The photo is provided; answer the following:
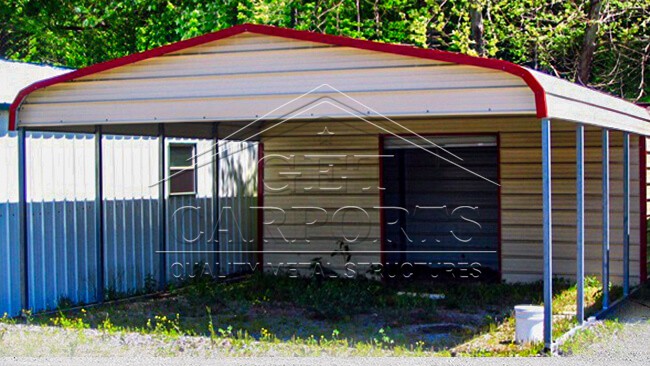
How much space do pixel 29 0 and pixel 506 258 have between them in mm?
14340

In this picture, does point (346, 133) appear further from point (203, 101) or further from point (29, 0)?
point (29, 0)

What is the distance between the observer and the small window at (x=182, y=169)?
45.4ft

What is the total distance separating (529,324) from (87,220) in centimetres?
569

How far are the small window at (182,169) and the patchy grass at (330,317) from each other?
1.37 m

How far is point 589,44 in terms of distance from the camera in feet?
62.4

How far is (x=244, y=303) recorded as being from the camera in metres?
11.6

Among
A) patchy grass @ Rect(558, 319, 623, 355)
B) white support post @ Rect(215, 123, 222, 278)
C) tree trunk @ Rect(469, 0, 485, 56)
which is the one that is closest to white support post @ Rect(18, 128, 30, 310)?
white support post @ Rect(215, 123, 222, 278)

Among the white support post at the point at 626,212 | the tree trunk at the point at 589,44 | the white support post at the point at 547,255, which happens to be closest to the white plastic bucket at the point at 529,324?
the white support post at the point at 547,255

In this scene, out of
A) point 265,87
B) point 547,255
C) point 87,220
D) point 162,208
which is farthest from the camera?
point 162,208

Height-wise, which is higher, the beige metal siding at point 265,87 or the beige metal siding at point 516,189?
the beige metal siding at point 265,87

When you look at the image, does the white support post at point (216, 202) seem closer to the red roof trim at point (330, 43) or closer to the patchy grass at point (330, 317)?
the patchy grass at point (330, 317)

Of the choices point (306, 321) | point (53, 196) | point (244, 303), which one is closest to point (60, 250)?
point (53, 196)

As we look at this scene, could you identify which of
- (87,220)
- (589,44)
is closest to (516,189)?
(87,220)

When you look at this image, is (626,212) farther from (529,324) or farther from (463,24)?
(463,24)
